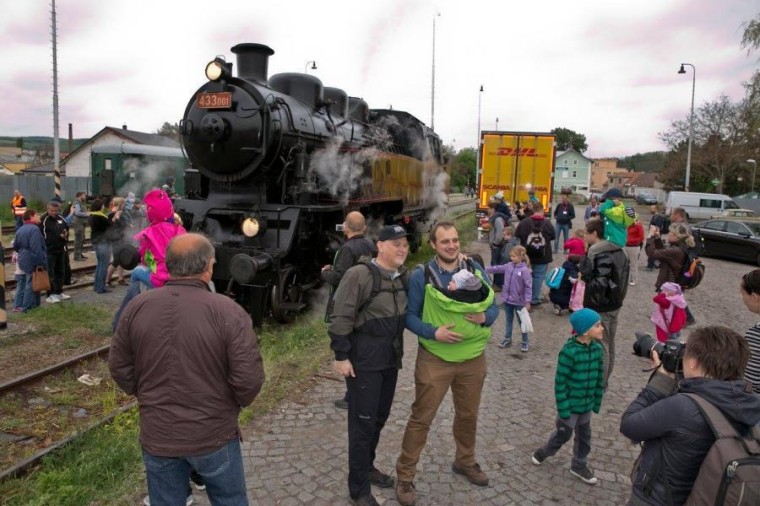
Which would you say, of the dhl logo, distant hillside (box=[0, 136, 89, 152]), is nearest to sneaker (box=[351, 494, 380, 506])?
the dhl logo

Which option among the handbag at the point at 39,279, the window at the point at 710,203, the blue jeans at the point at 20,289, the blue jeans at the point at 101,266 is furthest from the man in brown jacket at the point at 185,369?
the window at the point at 710,203

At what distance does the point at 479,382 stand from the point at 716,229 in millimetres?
16689

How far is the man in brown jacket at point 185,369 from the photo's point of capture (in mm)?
2312

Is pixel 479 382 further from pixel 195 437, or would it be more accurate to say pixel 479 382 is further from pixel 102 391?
pixel 102 391

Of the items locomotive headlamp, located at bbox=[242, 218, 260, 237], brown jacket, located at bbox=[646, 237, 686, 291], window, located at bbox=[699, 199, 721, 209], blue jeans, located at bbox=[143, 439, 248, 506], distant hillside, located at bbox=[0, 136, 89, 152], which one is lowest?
blue jeans, located at bbox=[143, 439, 248, 506]

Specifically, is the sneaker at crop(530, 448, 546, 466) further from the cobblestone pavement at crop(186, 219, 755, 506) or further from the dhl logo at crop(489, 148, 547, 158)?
the dhl logo at crop(489, 148, 547, 158)

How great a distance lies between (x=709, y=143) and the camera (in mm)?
38281

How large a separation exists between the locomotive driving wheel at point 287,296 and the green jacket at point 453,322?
11.7 ft

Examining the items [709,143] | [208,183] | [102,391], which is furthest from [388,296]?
[709,143]

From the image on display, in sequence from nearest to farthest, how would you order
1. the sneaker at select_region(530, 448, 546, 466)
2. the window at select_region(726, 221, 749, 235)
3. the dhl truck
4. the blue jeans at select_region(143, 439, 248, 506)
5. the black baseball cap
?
the blue jeans at select_region(143, 439, 248, 506)
the black baseball cap
the sneaker at select_region(530, 448, 546, 466)
the dhl truck
the window at select_region(726, 221, 749, 235)

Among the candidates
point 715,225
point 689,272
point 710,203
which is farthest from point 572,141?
point 689,272

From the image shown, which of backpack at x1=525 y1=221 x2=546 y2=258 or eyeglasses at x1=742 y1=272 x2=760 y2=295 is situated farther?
backpack at x1=525 y1=221 x2=546 y2=258

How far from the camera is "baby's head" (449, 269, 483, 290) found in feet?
10.8

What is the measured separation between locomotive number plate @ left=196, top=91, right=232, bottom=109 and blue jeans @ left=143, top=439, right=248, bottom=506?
208 inches
